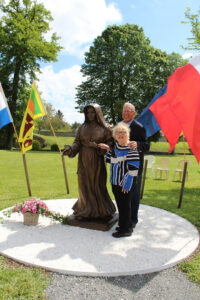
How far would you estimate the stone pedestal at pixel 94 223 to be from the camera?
15.2ft

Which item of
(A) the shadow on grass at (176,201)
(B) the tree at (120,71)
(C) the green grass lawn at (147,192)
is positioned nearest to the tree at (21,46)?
(B) the tree at (120,71)

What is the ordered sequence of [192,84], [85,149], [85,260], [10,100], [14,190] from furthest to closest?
1. [10,100]
2. [14,190]
3. [85,149]
4. [192,84]
5. [85,260]

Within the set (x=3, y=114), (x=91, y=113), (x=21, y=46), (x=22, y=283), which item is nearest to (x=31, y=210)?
(x=22, y=283)

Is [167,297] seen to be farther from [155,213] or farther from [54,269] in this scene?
[155,213]

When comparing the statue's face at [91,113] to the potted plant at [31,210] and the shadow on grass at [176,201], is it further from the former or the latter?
the shadow on grass at [176,201]

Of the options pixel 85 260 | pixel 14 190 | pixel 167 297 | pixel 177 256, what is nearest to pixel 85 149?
pixel 85 260

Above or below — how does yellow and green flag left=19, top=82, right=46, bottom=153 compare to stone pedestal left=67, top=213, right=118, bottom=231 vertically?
above

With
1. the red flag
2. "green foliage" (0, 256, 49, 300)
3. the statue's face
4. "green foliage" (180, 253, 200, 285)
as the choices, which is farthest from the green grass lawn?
the statue's face

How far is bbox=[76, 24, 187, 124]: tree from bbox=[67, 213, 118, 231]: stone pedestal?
2298 cm

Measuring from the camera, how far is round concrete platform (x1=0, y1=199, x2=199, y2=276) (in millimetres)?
3342

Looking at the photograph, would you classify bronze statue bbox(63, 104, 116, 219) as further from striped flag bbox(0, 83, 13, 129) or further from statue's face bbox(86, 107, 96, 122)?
striped flag bbox(0, 83, 13, 129)

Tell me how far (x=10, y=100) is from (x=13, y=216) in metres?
24.7

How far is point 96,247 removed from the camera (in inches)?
153

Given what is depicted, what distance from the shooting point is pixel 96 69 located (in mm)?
29000
